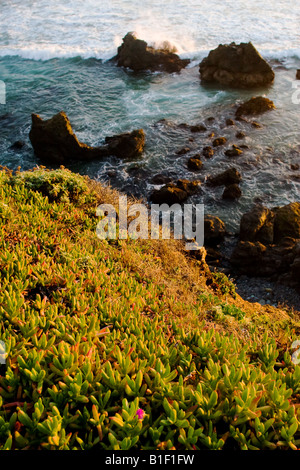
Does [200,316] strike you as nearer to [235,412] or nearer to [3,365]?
[235,412]

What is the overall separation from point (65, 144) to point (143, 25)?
1075 inches

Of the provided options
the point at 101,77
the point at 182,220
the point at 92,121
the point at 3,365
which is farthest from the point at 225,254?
the point at 101,77

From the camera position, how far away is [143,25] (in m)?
38.8

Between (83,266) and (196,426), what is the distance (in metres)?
3.27

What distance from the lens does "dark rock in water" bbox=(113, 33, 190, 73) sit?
29750 millimetres

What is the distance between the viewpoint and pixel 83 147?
18.7m

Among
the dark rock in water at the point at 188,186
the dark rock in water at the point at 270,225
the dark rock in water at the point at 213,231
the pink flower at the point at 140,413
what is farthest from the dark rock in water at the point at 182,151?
the pink flower at the point at 140,413

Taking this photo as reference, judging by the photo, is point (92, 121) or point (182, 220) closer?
point (182, 220)

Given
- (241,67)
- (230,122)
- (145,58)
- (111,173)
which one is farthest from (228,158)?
(145,58)

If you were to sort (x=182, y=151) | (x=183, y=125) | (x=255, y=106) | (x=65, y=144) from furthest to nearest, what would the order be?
(x=255, y=106) < (x=183, y=125) < (x=182, y=151) < (x=65, y=144)

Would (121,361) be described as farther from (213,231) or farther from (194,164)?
(194,164)

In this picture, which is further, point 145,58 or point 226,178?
point 145,58

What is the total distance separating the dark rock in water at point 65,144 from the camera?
727 inches
